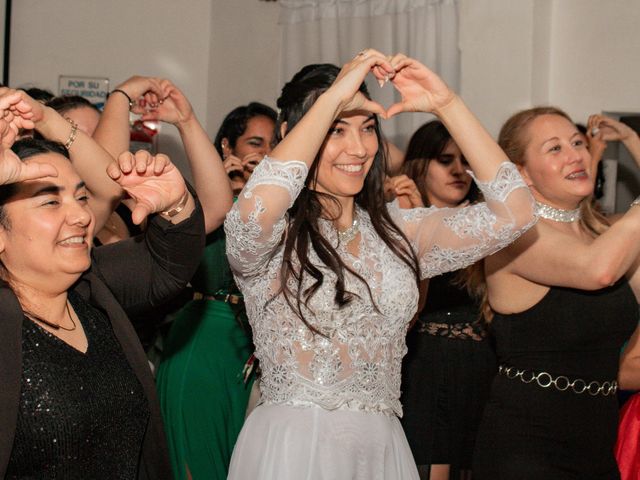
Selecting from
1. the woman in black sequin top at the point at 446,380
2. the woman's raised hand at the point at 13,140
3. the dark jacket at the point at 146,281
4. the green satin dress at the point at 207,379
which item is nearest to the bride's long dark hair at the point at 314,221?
the dark jacket at the point at 146,281

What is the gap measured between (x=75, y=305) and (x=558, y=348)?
131 cm

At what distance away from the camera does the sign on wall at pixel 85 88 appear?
512cm

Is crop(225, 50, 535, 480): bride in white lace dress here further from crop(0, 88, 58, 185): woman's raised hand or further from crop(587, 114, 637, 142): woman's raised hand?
crop(587, 114, 637, 142): woman's raised hand

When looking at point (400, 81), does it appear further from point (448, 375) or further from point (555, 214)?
point (448, 375)

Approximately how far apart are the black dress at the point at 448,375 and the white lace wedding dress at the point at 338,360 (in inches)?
41.3

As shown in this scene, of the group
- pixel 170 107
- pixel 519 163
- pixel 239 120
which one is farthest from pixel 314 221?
pixel 239 120

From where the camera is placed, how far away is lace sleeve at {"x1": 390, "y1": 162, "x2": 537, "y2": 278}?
219cm

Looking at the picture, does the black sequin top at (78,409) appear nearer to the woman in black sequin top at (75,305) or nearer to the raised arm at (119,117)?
the woman in black sequin top at (75,305)

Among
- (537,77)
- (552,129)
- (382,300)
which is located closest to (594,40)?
(537,77)

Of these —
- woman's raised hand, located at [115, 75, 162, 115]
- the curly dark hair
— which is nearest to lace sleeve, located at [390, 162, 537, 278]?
woman's raised hand, located at [115, 75, 162, 115]

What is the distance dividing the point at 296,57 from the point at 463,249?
3.23 metres

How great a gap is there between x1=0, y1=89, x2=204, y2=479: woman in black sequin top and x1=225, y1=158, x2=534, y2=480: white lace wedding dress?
19 centimetres

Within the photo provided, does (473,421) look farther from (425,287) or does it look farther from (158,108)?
(158,108)

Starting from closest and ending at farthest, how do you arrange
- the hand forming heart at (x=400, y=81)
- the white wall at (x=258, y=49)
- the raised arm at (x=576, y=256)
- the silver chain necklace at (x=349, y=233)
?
1. the hand forming heart at (x=400, y=81)
2. the silver chain necklace at (x=349, y=233)
3. the raised arm at (x=576, y=256)
4. the white wall at (x=258, y=49)
